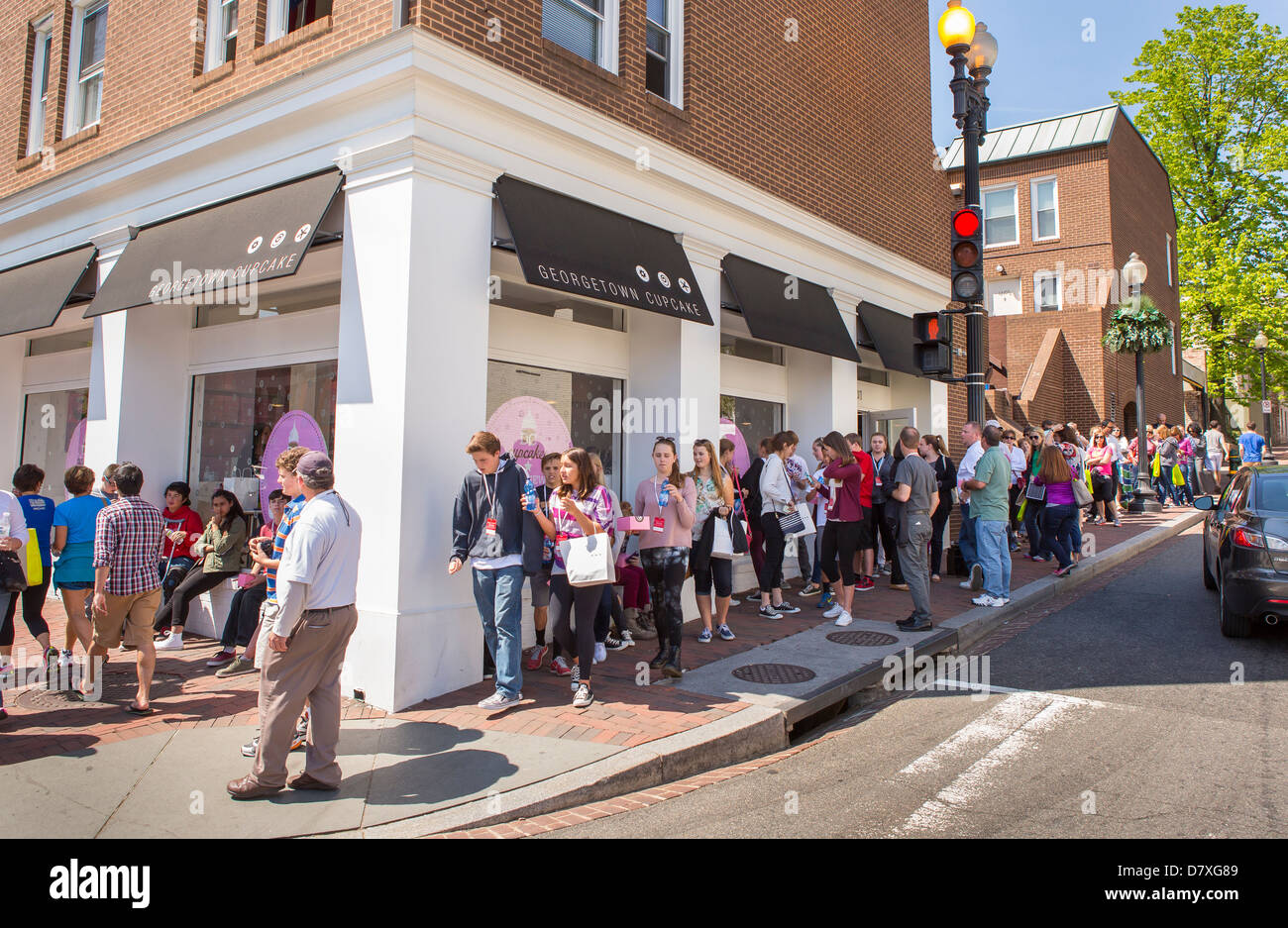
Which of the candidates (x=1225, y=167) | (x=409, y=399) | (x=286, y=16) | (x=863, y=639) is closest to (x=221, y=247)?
(x=286, y=16)

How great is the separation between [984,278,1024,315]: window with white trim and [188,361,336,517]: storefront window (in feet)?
81.5

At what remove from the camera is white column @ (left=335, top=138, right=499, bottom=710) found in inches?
236

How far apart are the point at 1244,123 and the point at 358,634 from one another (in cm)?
3382

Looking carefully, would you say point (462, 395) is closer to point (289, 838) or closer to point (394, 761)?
point (394, 761)

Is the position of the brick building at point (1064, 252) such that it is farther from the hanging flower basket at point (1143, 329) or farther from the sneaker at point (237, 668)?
the sneaker at point (237, 668)

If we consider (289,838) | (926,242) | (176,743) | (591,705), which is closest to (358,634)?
(176,743)

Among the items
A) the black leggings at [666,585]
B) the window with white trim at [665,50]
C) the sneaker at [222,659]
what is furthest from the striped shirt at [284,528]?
the window with white trim at [665,50]

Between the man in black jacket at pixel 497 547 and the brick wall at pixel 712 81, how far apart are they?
3.57 m

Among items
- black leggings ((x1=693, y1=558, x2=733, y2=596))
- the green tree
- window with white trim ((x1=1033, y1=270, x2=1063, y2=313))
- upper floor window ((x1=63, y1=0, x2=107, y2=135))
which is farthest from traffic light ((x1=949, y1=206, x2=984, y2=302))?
the green tree

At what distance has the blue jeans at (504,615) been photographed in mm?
5656

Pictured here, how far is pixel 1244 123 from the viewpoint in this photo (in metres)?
27.5

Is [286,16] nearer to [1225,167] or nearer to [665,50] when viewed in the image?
[665,50]

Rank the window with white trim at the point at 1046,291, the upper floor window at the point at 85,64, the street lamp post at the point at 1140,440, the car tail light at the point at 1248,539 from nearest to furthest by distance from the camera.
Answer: the car tail light at the point at 1248,539
the upper floor window at the point at 85,64
the street lamp post at the point at 1140,440
the window with white trim at the point at 1046,291

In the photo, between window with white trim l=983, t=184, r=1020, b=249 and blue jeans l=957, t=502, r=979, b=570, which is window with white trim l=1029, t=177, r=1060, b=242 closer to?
window with white trim l=983, t=184, r=1020, b=249
